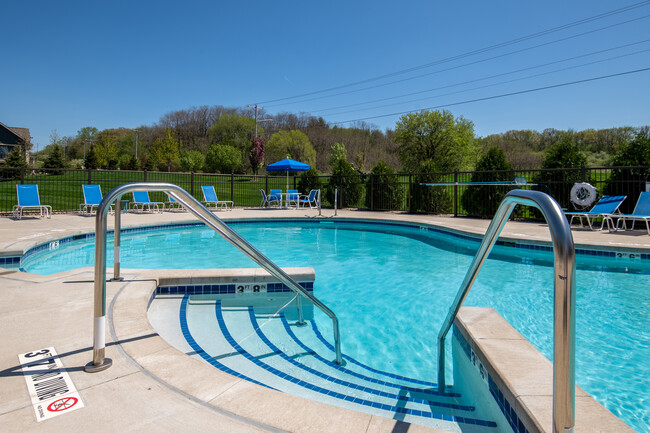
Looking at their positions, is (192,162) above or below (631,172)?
above

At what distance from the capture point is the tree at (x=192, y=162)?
134 feet

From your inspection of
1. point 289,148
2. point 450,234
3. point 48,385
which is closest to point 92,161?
point 289,148

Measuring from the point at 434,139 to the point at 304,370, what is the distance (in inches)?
1639

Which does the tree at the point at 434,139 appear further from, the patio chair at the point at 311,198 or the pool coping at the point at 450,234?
the pool coping at the point at 450,234

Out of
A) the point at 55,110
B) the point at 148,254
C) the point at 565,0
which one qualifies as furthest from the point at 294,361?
the point at 55,110

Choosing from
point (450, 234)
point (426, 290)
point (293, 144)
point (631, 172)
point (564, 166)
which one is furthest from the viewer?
point (293, 144)

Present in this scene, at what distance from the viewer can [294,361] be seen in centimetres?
278

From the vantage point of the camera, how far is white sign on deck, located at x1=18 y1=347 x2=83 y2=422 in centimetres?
156

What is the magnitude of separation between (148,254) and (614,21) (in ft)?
99.1

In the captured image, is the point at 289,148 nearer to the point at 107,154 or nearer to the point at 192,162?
the point at 192,162

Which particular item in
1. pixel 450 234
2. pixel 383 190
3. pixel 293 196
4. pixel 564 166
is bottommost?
pixel 450 234

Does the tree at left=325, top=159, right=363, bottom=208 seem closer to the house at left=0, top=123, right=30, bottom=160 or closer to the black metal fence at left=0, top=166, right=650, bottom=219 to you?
the black metal fence at left=0, top=166, right=650, bottom=219

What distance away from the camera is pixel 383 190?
15.0 m

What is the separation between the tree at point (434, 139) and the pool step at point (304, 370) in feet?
128
